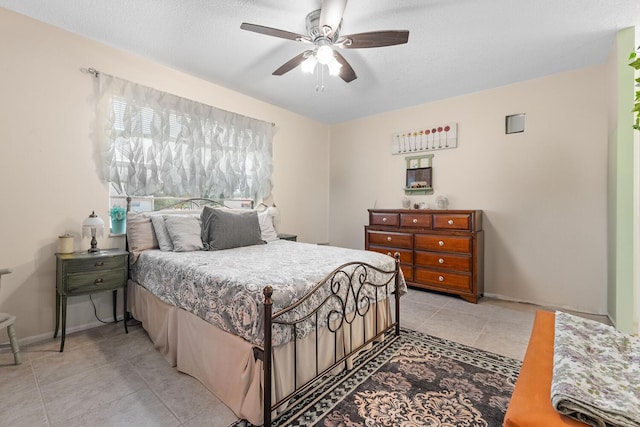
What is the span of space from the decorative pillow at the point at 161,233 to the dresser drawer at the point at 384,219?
8.97 ft

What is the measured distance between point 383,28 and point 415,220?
232 centimetres

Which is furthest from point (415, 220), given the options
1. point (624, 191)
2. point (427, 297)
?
point (624, 191)

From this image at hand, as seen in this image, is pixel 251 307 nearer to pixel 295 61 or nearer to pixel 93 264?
pixel 93 264

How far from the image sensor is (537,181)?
3.37 m

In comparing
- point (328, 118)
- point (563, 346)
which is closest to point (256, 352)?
point (563, 346)

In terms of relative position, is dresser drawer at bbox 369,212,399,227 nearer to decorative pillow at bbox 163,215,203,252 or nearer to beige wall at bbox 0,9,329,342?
decorative pillow at bbox 163,215,203,252

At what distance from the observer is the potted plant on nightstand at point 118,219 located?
278 cm

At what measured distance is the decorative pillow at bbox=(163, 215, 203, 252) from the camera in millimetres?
2631

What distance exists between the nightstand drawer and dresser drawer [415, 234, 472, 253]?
11.0 ft

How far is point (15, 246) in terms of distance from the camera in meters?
2.29

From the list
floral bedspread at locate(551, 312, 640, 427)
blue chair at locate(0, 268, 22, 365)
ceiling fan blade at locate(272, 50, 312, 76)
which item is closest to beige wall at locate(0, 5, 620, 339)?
blue chair at locate(0, 268, 22, 365)

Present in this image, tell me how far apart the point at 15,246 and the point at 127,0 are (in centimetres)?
216

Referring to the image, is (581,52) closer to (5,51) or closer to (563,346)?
(563,346)

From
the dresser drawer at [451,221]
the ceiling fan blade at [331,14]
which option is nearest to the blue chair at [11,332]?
the ceiling fan blade at [331,14]
